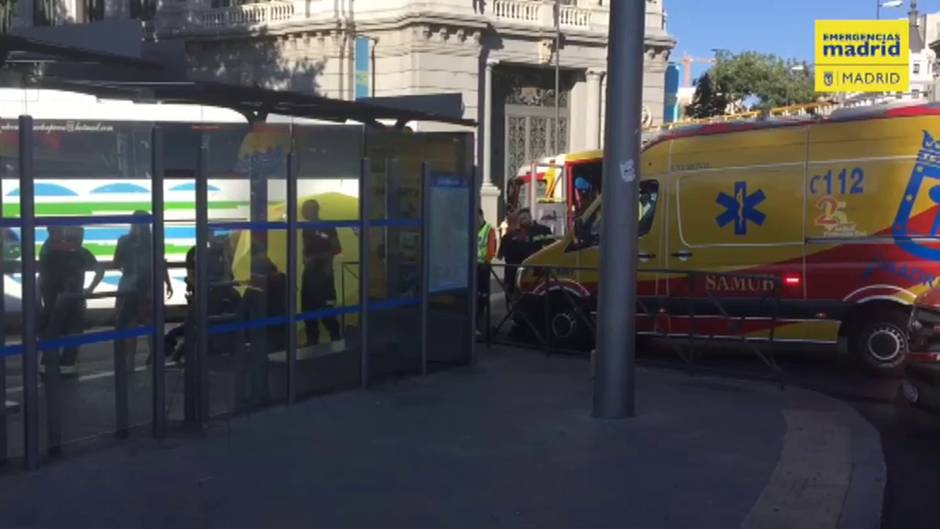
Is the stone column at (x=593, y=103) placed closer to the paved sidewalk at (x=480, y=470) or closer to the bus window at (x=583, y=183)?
the bus window at (x=583, y=183)

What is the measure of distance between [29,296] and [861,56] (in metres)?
29.8

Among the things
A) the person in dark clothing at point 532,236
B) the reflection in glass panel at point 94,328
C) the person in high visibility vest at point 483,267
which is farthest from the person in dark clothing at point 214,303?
the person in dark clothing at point 532,236

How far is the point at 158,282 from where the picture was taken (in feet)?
25.1

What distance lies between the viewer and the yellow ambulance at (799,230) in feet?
37.2

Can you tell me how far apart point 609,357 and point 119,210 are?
4.03 m

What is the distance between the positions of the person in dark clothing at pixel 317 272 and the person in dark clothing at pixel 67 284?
86.6 inches

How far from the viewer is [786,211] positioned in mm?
12000

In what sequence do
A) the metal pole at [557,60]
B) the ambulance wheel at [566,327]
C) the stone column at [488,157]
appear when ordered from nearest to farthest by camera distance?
1. the ambulance wheel at [566,327]
2. the stone column at [488,157]
3. the metal pole at [557,60]

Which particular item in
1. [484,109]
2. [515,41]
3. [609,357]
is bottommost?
[609,357]

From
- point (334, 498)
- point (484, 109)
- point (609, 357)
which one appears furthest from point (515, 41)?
point (334, 498)

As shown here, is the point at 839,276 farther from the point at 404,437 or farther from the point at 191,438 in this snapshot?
the point at 191,438

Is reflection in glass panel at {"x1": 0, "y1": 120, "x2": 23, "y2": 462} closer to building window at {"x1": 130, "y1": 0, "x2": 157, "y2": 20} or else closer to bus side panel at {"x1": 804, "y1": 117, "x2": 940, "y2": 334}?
bus side panel at {"x1": 804, "y1": 117, "x2": 940, "y2": 334}

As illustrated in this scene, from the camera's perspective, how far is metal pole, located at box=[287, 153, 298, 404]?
884cm

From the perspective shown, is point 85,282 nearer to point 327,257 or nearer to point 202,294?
point 202,294
